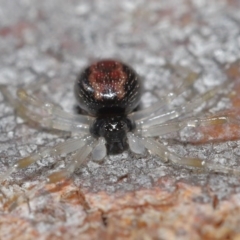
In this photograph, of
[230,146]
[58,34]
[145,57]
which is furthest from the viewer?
[58,34]

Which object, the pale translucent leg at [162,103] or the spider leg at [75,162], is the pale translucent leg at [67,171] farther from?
the pale translucent leg at [162,103]

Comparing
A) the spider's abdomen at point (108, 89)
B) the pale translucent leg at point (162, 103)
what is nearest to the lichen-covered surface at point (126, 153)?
the pale translucent leg at point (162, 103)

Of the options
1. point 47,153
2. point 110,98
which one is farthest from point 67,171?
point 110,98

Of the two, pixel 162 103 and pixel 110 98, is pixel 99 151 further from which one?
pixel 162 103

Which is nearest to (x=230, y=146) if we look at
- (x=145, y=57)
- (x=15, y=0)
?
(x=145, y=57)

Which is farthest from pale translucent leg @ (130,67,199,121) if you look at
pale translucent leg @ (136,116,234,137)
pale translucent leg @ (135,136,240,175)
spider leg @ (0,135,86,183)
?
spider leg @ (0,135,86,183)

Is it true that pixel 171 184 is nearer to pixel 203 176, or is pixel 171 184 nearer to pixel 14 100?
pixel 203 176

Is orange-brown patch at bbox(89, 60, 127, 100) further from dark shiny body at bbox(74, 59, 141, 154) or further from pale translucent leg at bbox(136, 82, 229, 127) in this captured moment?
pale translucent leg at bbox(136, 82, 229, 127)
